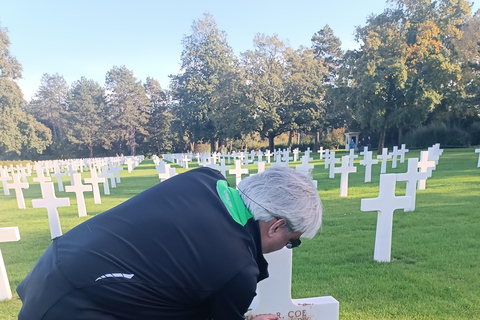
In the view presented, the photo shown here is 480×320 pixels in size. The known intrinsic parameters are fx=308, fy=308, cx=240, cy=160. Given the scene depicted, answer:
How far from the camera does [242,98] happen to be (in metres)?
30.0

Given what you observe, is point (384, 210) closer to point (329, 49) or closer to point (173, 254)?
point (173, 254)

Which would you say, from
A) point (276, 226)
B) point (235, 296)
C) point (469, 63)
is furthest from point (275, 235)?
point (469, 63)

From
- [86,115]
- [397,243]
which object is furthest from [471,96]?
[86,115]

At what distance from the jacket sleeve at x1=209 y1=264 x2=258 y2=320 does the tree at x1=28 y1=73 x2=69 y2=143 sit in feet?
194

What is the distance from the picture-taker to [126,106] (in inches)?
1966

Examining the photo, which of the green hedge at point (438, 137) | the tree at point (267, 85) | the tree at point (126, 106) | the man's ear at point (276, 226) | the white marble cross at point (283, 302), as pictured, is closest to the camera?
the man's ear at point (276, 226)

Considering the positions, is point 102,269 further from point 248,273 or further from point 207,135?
point 207,135

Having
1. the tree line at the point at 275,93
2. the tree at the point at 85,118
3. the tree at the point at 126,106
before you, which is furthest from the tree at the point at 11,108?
the tree at the point at 126,106

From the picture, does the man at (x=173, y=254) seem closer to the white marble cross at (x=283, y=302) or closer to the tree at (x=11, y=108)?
the white marble cross at (x=283, y=302)

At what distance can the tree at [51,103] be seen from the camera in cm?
5250

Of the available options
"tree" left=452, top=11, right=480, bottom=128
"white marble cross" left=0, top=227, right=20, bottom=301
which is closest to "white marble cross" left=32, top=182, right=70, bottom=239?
"white marble cross" left=0, top=227, right=20, bottom=301

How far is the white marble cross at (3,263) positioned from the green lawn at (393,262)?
0.12m

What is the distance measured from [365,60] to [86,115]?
4417 cm

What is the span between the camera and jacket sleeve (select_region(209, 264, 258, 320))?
112 centimetres
